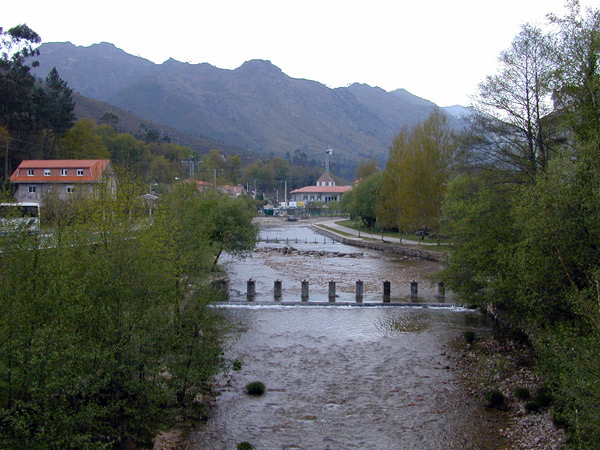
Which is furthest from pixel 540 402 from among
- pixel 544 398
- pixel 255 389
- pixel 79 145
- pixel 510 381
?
pixel 79 145

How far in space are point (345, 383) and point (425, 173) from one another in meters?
40.1

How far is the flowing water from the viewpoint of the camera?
12.6 meters

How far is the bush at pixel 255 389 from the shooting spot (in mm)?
15234

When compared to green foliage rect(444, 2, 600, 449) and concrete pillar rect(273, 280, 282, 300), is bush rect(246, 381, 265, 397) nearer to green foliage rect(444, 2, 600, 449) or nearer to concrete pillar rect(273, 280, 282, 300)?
green foliage rect(444, 2, 600, 449)

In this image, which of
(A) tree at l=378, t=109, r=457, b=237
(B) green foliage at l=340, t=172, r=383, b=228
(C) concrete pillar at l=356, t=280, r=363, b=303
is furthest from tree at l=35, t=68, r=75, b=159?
(C) concrete pillar at l=356, t=280, r=363, b=303

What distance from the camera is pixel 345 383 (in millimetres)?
16188

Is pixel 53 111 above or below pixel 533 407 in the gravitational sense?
above

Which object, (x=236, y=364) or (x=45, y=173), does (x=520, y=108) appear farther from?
(x=45, y=173)

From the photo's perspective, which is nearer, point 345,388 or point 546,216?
point 546,216

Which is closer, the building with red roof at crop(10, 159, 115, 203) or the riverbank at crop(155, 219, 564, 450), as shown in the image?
the riverbank at crop(155, 219, 564, 450)

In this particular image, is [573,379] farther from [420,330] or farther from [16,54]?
[16,54]

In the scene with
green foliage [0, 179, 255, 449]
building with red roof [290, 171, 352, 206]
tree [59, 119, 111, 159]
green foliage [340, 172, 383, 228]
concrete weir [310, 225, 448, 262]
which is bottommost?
concrete weir [310, 225, 448, 262]

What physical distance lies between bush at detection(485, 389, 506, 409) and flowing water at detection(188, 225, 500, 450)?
1.45 ft

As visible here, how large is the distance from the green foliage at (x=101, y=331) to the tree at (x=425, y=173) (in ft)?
133
